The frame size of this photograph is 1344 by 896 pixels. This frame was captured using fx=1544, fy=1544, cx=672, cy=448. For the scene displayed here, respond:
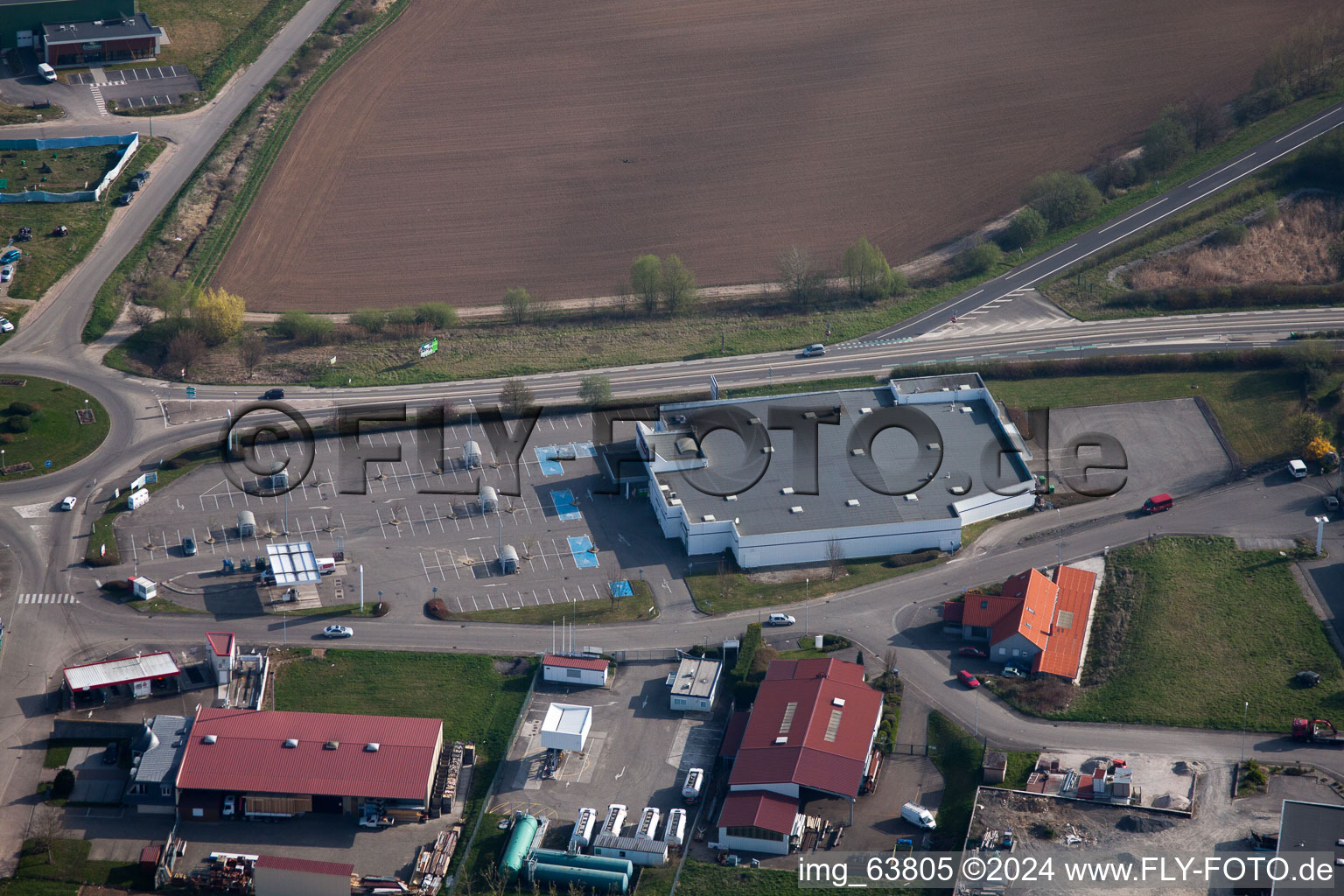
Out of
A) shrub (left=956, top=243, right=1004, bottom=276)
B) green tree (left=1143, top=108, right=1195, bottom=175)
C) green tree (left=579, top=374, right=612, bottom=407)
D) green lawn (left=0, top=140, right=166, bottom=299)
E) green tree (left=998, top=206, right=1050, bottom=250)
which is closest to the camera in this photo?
green tree (left=579, top=374, right=612, bottom=407)

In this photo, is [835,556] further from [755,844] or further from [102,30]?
[102,30]

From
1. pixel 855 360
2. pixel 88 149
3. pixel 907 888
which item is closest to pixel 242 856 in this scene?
pixel 907 888

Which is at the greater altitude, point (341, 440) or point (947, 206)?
point (947, 206)

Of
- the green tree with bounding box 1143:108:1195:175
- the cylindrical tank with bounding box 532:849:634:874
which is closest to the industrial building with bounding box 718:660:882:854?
the cylindrical tank with bounding box 532:849:634:874

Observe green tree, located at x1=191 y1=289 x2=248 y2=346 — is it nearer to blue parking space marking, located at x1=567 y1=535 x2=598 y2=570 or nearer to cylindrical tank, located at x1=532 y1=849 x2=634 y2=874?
blue parking space marking, located at x1=567 y1=535 x2=598 y2=570

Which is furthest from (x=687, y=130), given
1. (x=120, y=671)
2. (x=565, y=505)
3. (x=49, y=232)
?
(x=120, y=671)

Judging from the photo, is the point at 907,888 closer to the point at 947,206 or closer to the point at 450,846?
the point at 450,846
